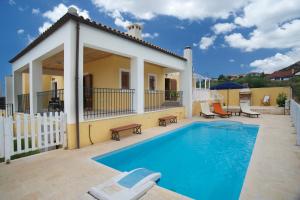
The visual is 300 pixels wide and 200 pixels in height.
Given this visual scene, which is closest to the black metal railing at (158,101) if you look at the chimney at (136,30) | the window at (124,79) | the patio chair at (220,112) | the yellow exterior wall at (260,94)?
the window at (124,79)

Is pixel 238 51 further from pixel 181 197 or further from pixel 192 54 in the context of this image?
pixel 181 197

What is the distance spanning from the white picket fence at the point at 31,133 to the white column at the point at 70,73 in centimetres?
32

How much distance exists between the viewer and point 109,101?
39.6ft

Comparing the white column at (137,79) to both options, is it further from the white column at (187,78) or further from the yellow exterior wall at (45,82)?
the yellow exterior wall at (45,82)

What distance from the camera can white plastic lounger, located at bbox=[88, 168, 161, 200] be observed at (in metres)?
2.87

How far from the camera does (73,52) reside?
665 centimetres

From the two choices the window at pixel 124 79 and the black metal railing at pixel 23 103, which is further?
the black metal railing at pixel 23 103

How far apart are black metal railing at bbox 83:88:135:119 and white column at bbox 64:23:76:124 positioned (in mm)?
2791

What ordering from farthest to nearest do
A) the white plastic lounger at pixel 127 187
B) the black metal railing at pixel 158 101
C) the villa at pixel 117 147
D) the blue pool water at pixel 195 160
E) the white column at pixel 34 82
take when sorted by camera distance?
the black metal railing at pixel 158 101 → the white column at pixel 34 82 → the blue pool water at pixel 195 160 → the villa at pixel 117 147 → the white plastic lounger at pixel 127 187

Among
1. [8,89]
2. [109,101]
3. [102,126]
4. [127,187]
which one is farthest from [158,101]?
[8,89]

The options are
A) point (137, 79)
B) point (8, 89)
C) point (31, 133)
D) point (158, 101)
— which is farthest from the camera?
point (8, 89)

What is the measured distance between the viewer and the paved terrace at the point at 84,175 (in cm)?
352

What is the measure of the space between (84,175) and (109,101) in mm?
7959

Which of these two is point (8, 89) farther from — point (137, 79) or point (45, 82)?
point (137, 79)
